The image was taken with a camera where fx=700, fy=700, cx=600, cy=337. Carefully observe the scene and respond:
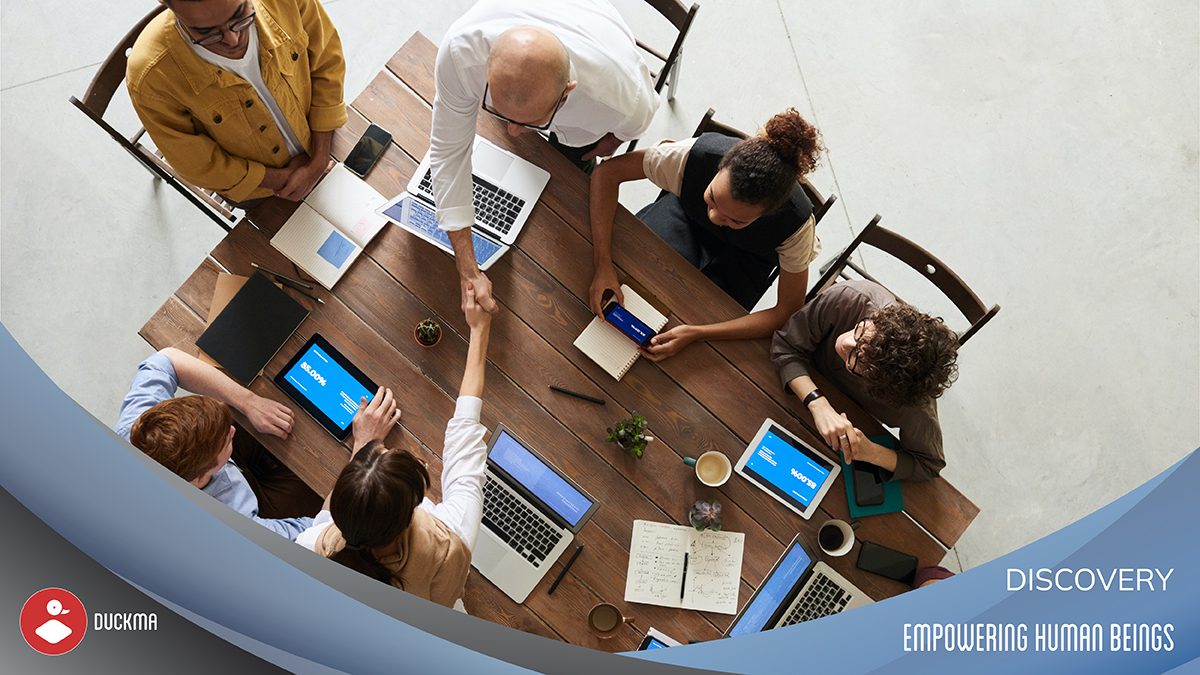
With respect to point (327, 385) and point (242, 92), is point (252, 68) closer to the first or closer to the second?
point (242, 92)

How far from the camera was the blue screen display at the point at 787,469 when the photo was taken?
2174 mm

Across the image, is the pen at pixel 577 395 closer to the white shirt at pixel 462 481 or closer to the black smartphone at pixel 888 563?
the white shirt at pixel 462 481

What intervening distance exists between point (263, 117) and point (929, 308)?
111 inches

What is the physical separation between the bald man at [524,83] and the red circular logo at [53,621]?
1237mm

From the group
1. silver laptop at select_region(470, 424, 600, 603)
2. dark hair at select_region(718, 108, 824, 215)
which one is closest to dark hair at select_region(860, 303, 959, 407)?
dark hair at select_region(718, 108, 824, 215)

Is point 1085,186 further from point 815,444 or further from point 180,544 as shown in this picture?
point 180,544

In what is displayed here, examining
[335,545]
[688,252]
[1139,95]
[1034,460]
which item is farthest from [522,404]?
[1139,95]

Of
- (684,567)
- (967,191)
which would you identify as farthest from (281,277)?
(967,191)

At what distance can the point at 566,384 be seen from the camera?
2211 millimetres

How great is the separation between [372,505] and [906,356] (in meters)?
1.42

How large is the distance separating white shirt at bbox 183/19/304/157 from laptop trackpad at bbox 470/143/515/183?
59 centimetres

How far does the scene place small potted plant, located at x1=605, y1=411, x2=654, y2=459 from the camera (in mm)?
2125

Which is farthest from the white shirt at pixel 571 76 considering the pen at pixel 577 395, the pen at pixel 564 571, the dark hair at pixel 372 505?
the pen at pixel 564 571

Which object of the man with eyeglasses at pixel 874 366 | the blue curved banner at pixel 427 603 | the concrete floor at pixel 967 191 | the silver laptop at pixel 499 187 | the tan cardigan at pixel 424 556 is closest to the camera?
the blue curved banner at pixel 427 603
